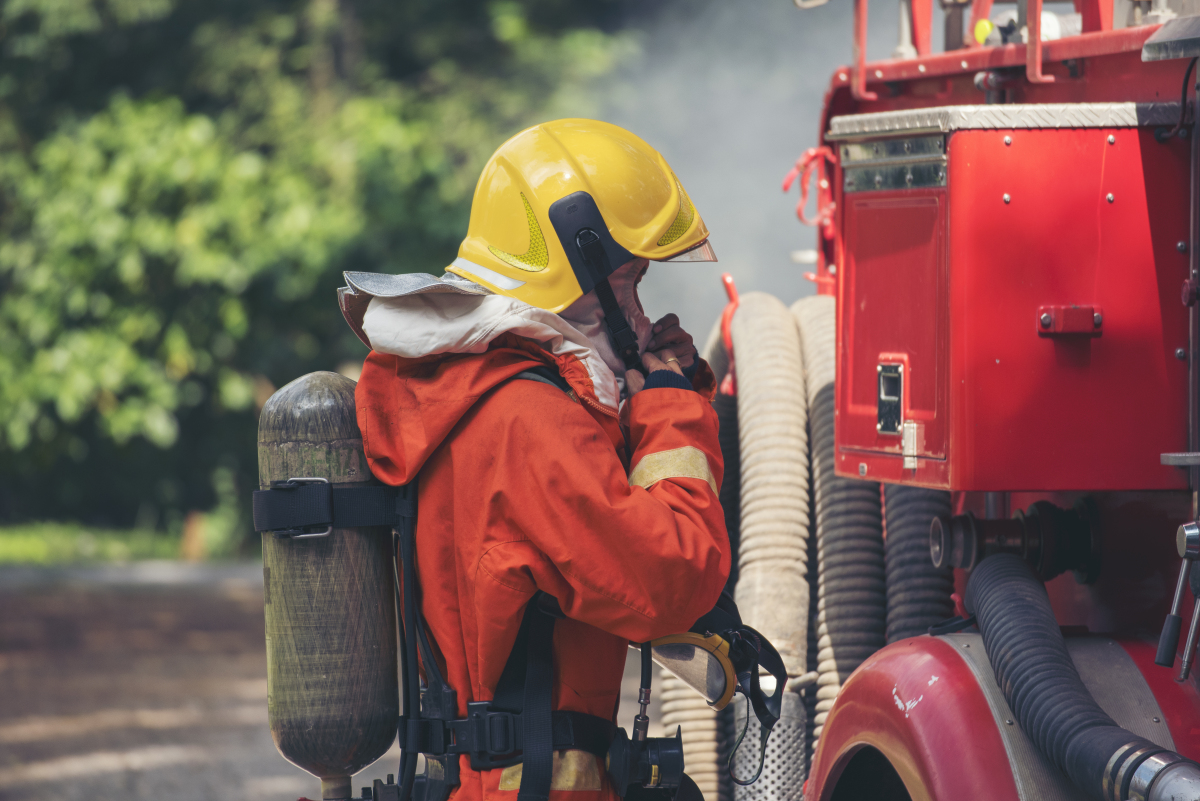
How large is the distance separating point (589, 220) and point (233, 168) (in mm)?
9601

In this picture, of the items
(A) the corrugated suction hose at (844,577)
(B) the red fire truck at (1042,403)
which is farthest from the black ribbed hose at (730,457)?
(B) the red fire truck at (1042,403)

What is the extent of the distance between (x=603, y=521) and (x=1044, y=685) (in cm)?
69

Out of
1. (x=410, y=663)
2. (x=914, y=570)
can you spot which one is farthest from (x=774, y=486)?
(x=410, y=663)

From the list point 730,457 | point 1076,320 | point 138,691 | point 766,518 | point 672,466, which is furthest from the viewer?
point 138,691

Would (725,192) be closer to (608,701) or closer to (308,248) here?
(308,248)

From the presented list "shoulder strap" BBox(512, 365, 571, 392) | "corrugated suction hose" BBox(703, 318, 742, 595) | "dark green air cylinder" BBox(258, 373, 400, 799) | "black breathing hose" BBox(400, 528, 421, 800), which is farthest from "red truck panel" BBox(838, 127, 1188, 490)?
"corrugated suction hose" BBox(703, 318, 742, 595)

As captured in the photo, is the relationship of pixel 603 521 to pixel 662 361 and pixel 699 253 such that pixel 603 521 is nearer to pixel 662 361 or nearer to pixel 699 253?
pixel 662 361

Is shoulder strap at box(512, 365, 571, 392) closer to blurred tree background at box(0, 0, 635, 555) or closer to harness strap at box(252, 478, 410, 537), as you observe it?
harness strap at box(252, 478, 410, 537)

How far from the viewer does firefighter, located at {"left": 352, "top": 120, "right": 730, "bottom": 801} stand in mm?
1959

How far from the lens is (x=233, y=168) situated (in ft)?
36.6

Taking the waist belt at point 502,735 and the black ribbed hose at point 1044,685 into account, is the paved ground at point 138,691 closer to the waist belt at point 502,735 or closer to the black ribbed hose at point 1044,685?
the waist belt at point 502,735


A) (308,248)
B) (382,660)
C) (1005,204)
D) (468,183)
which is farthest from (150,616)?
(1005,204)

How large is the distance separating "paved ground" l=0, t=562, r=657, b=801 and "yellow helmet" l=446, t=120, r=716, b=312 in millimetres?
3410

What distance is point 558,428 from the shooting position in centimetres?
198
